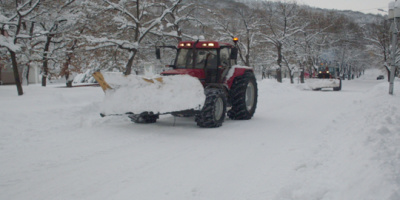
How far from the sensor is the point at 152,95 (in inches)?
276

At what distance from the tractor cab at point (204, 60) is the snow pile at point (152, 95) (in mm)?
1138

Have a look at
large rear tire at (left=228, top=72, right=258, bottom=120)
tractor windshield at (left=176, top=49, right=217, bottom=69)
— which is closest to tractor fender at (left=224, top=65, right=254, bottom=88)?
large rear tire at (left=228, top=72, right=258, bottom=120)

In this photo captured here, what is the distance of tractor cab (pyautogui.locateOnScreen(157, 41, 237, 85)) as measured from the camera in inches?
332

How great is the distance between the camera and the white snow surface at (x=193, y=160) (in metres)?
3.61

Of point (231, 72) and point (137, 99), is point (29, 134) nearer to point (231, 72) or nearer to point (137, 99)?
point (137, 99)

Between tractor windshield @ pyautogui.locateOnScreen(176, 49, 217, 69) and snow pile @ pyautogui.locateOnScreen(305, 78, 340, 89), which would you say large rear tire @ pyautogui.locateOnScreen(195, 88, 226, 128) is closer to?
tractor windshield @ pyautogui.locateOnScreen(176, 49, 217, 69)

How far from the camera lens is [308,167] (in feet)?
14.6

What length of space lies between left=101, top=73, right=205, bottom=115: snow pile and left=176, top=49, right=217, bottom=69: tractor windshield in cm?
145

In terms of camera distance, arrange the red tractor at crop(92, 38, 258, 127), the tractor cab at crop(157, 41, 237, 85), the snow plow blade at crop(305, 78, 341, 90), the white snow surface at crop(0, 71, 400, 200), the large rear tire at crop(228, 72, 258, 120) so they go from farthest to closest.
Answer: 1. the snow plow blade at crop(305, 78, 341, 90)
2. the large rear tire at crop(228, 72, 258, 120)
3. the tractor cab at crop(157, 41, 237, 85)
4. the red tractor at crop(92, 38, 258, 127)
5. the white snow surface at crop(0, 71, 400, 200)

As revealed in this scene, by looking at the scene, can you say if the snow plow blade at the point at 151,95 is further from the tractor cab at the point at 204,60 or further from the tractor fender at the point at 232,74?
the tractor fender at the point at 232,74

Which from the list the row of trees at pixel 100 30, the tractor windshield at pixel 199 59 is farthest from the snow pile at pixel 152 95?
the row of trees at pixel 100 30

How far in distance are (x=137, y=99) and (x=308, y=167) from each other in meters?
3.83

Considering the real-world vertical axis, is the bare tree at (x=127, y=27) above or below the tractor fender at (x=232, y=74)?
above

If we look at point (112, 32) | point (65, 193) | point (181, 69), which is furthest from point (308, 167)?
point (112, 32)
